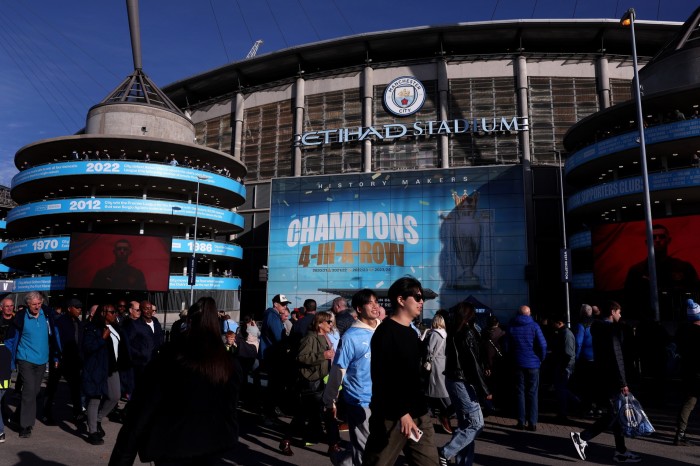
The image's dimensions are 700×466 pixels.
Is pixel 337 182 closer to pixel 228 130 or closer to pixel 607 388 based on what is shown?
pixel 228 130

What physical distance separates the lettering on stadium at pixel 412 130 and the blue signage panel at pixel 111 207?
1196cm

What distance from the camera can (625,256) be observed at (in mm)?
31297

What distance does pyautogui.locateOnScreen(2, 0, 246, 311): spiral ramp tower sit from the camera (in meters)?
39.4

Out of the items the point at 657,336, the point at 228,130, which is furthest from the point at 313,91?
the point at 657,336

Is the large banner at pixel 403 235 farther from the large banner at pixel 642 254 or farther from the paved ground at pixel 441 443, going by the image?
the paved ground at pixel 441 443

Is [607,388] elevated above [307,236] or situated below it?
below

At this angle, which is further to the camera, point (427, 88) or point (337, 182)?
point (427, 88)

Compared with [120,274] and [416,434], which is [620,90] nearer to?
[120,274]

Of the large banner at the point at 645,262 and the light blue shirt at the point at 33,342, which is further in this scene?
the large banner at the point at 645,262

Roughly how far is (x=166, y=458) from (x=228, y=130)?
51.8 m

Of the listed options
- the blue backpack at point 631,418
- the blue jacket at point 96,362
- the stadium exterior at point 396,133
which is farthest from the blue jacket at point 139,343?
the stadium exterior at point 396,133

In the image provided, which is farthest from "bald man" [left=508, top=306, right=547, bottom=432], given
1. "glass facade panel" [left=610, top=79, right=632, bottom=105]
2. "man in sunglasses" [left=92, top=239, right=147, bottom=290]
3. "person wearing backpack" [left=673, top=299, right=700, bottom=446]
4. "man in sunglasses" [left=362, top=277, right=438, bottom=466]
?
"glass facade panel" [left=610, top=79, right=632, bottom=105]

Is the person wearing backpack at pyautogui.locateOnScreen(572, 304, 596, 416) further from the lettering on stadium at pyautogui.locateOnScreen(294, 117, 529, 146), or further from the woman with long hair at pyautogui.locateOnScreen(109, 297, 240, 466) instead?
the lettering on stadium at pyautogui.locateOnScreen(294, 117, 529, 146)

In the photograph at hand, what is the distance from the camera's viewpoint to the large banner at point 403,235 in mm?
37688
